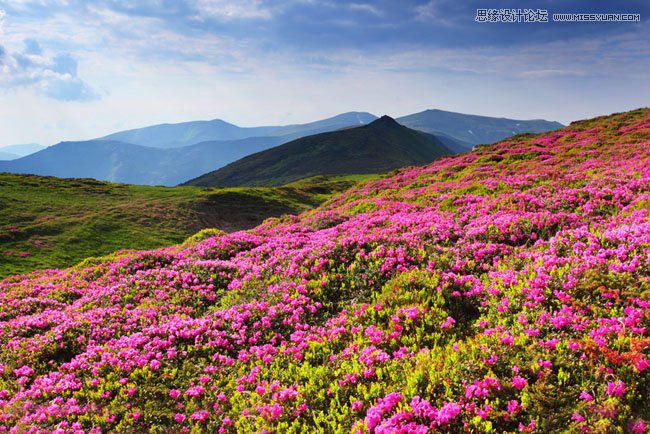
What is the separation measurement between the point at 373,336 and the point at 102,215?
2166 inches

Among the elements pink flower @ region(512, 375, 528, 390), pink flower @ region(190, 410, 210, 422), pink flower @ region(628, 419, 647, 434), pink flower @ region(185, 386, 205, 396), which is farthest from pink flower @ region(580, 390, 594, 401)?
pink flower @ region(185, 386, 205, 396)

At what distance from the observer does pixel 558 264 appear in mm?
11117

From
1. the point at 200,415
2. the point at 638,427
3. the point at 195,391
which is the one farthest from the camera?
the point at 195,391

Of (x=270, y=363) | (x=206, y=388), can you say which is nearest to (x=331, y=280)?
(x=270, y=363)

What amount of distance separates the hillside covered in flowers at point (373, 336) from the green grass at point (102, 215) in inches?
1012

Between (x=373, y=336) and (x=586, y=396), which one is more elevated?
(x=586, y=396)

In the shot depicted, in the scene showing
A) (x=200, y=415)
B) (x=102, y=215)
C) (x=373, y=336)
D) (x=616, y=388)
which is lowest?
(x=200, y=415)

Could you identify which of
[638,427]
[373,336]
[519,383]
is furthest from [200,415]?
[638,427]

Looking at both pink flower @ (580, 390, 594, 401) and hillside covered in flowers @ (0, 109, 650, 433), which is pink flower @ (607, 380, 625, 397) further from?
pink flower @ (580, 390, 594, 401)

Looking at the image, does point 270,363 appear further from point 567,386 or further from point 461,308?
point 567,386

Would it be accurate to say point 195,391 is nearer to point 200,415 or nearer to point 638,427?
point 200,415

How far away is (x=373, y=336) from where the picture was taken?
32.1ft

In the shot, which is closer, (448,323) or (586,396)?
(586,396)

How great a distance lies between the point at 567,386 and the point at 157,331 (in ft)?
37.2
